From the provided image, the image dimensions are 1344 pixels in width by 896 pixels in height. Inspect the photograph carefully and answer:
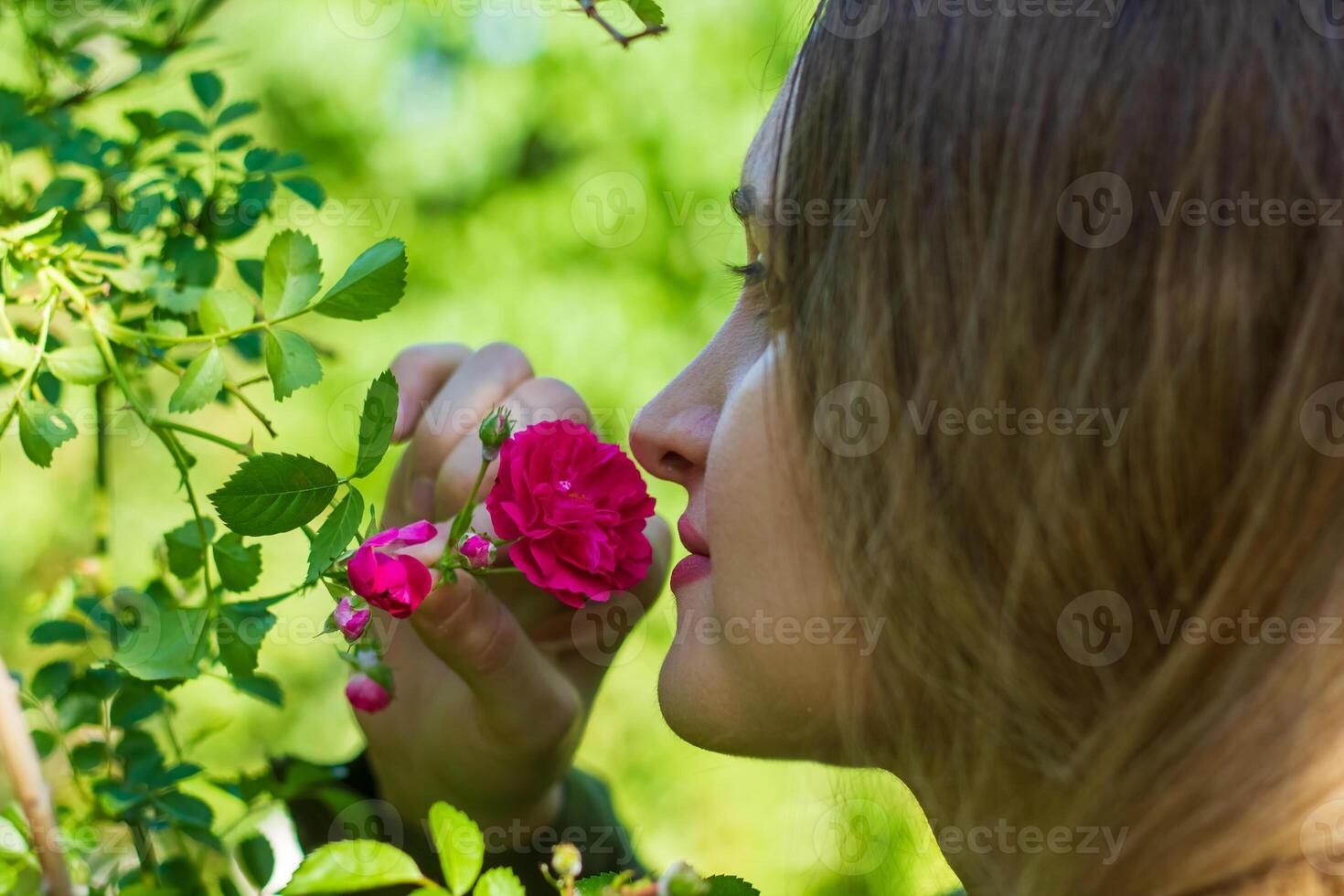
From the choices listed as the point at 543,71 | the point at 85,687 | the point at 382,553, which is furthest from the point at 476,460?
the point at 543,71

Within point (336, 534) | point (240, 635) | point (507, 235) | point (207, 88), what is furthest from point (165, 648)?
point (507, 235)

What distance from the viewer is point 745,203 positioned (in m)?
0.72

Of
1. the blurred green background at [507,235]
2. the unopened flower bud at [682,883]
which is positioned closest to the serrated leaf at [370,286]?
the unopened flower bud at [682,883]

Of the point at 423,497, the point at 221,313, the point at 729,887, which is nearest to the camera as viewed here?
the point at 729,887

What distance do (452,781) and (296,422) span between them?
5.03 feet

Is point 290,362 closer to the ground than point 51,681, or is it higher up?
higher up

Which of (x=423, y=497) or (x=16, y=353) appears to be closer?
(x=16, y=353)

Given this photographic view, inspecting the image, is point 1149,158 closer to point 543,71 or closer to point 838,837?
point 838,837

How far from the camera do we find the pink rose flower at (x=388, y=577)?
0.65 metres

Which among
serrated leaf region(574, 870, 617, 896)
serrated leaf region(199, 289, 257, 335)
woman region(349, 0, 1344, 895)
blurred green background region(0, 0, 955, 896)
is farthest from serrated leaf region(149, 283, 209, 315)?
blurred green background region(0, 0, 955, 896)

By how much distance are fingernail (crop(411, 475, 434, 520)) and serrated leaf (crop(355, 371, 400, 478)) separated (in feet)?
0.98

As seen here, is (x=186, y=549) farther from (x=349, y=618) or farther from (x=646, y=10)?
Answer: (x=646, y=10)

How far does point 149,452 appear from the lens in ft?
7.99

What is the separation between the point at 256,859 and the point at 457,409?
36cm
